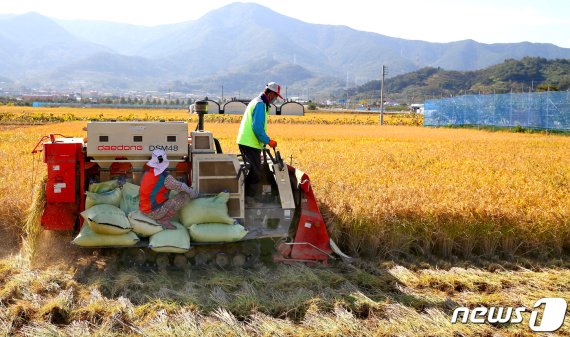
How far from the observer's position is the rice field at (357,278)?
19.8ft

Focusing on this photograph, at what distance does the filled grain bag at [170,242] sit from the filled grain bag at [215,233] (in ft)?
0.45

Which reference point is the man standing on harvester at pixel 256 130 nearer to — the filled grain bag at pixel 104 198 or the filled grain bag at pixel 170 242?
the filled grain bag at pixel 170 242

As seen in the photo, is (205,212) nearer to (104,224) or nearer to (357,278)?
(104,224)

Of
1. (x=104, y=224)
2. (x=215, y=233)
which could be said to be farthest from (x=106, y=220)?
(x=215, y=233)

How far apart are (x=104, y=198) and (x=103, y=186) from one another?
261 millimetres

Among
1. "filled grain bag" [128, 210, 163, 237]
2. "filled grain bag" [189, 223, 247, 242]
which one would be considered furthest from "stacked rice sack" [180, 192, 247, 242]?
"filled grain bag" [128, 210, 163, 237]

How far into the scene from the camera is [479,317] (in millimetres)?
6324

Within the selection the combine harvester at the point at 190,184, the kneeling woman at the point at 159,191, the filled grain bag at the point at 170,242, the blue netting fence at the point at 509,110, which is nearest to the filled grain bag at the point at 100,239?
the combine harvester at the point at 190,184

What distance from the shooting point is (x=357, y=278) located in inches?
298

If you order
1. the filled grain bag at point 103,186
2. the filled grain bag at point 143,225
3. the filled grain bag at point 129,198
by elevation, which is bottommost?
the filled grain bag at point 143,225

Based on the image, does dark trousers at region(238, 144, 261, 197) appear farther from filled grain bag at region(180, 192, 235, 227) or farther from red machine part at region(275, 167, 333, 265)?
filled grain bag at region(180, 192, 235, 227)

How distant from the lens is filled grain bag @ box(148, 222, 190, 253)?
24.9 ft

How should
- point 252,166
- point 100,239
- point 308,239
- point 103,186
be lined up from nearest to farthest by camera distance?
point 100,239, point 103,186, point 308,239, point 252,166

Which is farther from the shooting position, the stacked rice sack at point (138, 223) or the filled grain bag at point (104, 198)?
the filled grain bag at point (104, 198)
